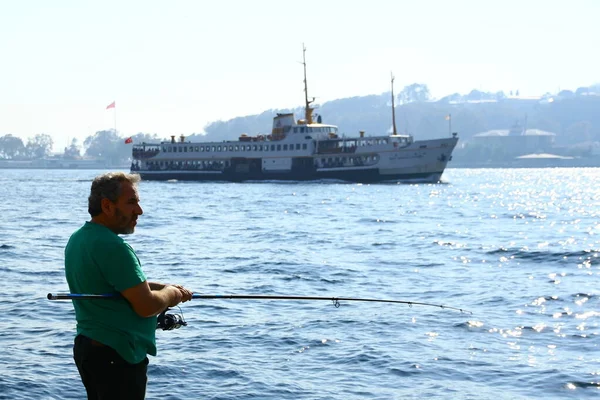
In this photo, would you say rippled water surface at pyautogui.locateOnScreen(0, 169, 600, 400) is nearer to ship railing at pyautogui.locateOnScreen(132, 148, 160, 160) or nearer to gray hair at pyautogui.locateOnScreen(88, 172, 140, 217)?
gray hair at pyautogui.locateOnScreen(88, 172, 140, 217)

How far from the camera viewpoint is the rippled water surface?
29.2ft

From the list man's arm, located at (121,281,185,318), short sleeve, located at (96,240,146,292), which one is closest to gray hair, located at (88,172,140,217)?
short sleeve, located at (96,240,146,292)

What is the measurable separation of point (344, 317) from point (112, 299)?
8.33 m

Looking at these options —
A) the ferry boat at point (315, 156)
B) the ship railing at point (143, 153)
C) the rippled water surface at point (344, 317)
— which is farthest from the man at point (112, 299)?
the ship railing at point (143, 153)

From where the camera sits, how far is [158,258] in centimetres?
2042

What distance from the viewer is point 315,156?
75.0 m

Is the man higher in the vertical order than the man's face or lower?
lower

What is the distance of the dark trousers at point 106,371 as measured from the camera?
4.43m

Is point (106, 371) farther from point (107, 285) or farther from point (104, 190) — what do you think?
point (104, 190)

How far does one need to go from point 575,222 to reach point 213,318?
2780 centimetres

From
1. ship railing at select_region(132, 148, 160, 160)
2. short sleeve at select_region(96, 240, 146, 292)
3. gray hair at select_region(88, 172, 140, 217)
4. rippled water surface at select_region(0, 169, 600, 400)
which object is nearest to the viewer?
short sleeve at select_region(96, 240, 146, 292)

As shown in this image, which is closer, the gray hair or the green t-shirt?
the green t-shirt

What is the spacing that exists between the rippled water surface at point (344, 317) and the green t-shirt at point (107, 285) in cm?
416

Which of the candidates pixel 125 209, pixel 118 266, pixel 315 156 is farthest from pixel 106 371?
pixel 315 156
